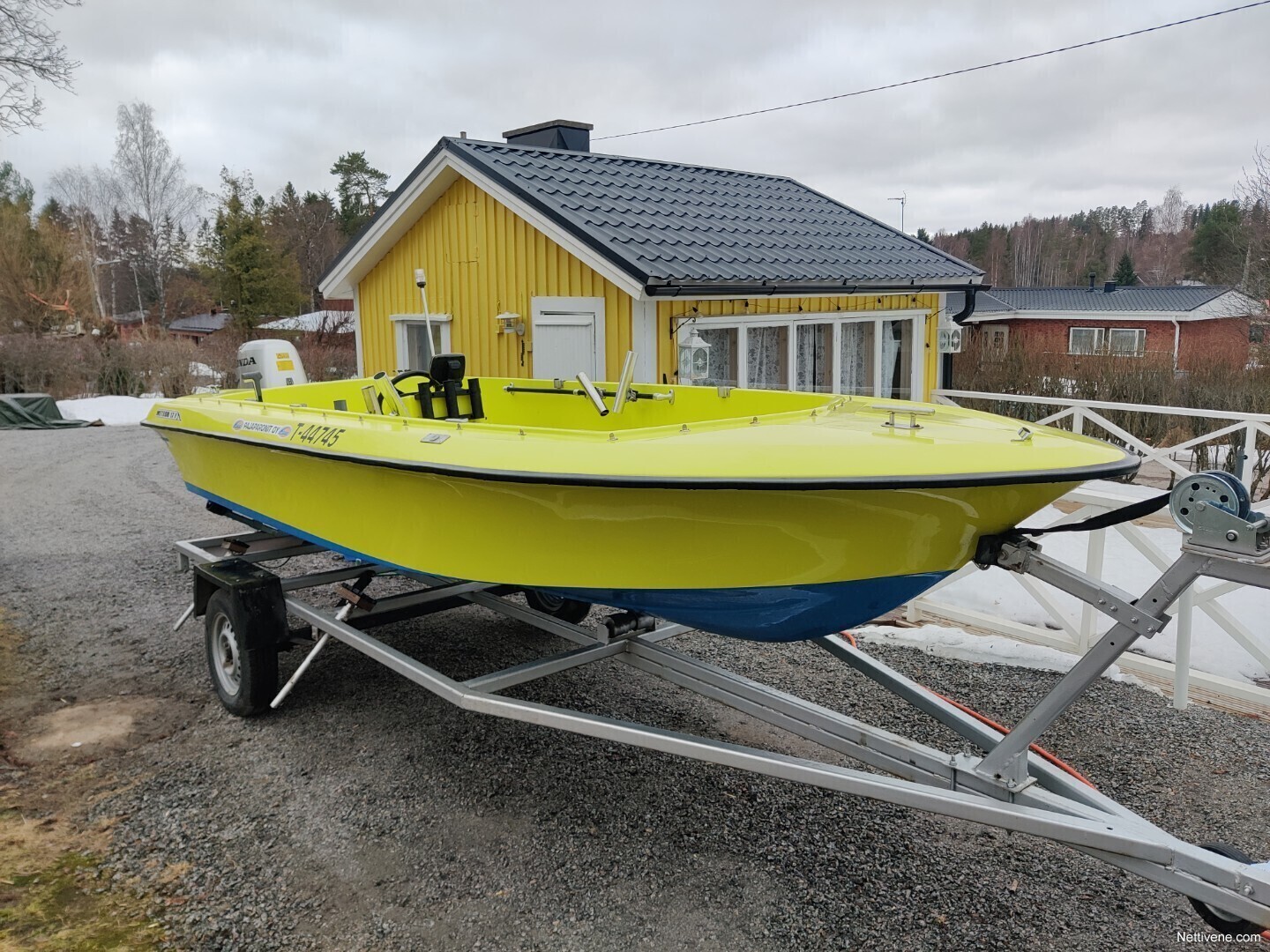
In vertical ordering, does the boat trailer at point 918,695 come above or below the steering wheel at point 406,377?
below

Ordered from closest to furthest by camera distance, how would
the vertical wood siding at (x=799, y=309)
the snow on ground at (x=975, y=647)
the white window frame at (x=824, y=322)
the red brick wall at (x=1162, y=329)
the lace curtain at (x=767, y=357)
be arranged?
the snow on ground at (x=975, y=647) → the vertical wood siding at (x=799, y=309) → the white window frame at (x=824, y=322) → the lace curtain at (x=767, y=357) → the red brick wall at (x=1162, y=329)

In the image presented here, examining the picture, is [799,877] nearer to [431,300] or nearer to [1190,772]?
[1190,772]

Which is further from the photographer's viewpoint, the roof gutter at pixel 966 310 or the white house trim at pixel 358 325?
the white house trim at pixel 358 325

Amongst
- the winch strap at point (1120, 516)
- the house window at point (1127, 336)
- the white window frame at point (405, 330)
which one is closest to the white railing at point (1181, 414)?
the winch strap at point (1120, 516)

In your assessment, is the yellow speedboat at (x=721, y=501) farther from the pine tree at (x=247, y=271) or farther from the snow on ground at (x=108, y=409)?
the pine tree at (x=247, y=271)

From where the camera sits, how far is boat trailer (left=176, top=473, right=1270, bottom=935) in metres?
2.25

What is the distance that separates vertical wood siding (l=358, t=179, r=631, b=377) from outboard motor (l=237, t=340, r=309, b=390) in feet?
9.19

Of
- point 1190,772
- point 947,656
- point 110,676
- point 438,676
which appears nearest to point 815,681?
point 947,656

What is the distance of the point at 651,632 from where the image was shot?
13.2ft

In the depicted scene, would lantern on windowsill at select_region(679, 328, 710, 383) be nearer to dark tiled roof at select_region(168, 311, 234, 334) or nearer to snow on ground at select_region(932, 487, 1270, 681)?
snow on ground at select_region(932, 487, 1270, 681)

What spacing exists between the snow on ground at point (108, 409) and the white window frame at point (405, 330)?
773cm

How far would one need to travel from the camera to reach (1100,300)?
30.4 metres

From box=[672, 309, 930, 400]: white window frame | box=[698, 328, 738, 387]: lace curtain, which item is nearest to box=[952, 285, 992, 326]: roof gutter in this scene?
box=[672, 309, 930, 400]: white window frame

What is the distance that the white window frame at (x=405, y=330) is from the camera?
32.3ft
